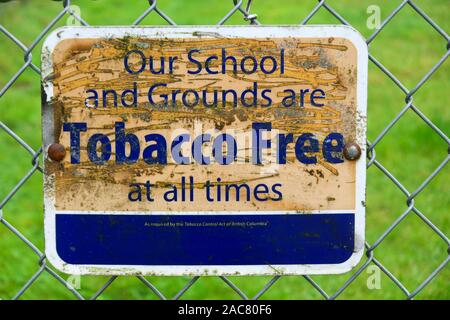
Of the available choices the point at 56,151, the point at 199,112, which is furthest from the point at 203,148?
the point at 56,151

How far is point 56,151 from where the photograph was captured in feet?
4.12

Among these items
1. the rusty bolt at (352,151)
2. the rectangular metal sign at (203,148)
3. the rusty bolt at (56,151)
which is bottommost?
the rusty bolt at (56,151)

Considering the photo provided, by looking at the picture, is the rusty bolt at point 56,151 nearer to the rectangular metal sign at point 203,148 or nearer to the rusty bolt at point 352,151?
the rectangular metal sign at point 203,148

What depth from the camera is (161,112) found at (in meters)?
1.25

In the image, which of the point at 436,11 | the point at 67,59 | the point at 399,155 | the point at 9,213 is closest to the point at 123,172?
the point at 67,59

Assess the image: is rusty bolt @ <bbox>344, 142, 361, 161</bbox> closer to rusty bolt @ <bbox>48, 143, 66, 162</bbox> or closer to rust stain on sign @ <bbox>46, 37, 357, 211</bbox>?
rust stain on sign @ <bbox>46, 37, 357, 211</bbox>

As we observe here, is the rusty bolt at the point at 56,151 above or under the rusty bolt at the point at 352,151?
under

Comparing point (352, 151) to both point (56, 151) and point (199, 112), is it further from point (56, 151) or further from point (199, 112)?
point (56, 151)

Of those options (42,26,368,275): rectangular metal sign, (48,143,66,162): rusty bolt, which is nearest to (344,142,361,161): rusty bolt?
(42,26,368,275): rectangular metal sign

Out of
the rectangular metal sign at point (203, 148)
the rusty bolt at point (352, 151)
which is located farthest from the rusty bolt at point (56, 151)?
the rusty bolt at point (352, 151)

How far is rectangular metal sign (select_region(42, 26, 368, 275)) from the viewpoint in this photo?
124 centimetres

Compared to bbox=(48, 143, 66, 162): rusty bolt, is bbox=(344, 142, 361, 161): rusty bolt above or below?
above

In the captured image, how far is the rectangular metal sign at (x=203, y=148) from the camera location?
1239mm
